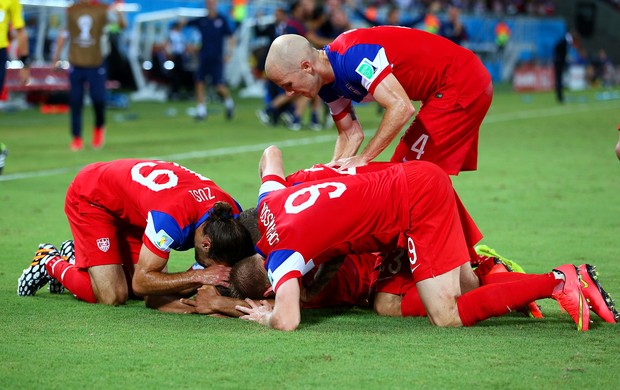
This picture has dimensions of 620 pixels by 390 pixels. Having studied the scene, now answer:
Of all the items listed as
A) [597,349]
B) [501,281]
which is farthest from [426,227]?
[597,349]

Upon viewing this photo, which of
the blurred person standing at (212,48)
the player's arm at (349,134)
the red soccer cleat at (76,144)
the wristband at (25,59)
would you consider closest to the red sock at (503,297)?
the player's arm at (349,134)

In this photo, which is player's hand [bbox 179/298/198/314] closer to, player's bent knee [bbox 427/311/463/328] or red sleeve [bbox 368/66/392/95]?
player's bent knee [bbox 427/311/463/328]

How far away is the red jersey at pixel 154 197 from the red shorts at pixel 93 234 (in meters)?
0.03

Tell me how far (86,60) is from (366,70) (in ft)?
30.3

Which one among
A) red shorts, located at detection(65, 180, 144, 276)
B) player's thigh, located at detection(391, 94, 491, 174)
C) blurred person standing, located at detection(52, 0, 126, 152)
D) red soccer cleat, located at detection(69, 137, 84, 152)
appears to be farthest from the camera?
red soccer cleat, located at detection(69, 137, 84, 152)

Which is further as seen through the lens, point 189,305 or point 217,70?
point 217,70

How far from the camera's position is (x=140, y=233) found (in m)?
6.41

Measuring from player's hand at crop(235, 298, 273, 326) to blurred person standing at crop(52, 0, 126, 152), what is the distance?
9472mm

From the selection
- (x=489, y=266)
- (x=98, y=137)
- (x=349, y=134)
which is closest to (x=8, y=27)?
(x=98, y=137)

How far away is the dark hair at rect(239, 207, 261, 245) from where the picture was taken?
5543mm

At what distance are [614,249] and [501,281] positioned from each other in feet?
7.44

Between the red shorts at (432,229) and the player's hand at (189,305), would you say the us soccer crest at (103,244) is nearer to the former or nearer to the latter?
the player's hand at (189,305)

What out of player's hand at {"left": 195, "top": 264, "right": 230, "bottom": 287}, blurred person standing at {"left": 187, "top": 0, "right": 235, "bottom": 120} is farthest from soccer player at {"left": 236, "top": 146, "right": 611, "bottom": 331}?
blurred person standing at {"left": 187, "top": 0, "right": 235, "bottom": 120}

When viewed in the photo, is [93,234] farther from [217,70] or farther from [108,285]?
[217,70]
